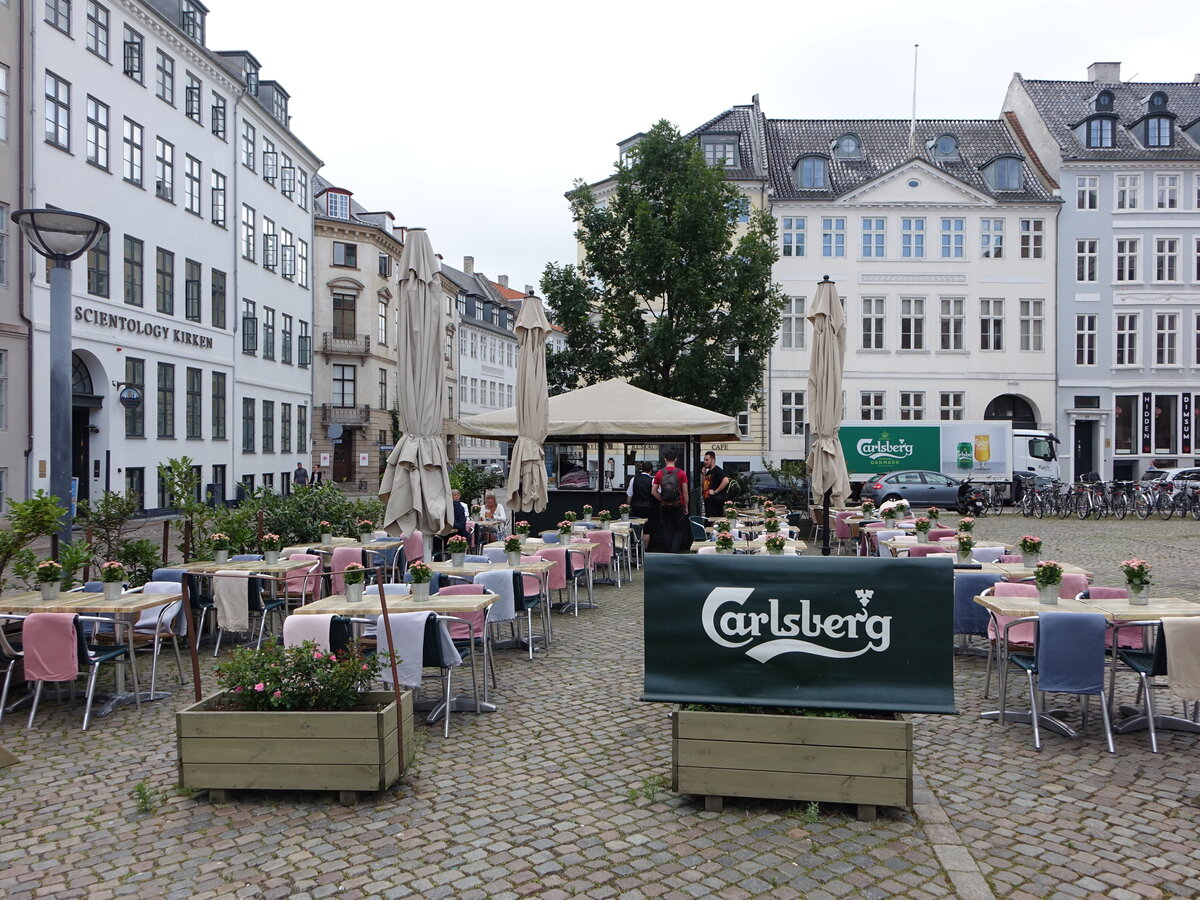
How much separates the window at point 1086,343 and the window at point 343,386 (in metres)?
35.1

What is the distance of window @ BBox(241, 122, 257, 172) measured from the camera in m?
33.0

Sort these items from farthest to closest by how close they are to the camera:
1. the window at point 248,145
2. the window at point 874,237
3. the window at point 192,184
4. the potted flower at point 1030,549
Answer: the window at point 874,237, the window at point 248,145, the window at point 192,184, the potted flower at point 1030,549

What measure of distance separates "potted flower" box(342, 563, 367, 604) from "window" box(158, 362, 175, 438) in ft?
75.9

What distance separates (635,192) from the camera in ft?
83.7

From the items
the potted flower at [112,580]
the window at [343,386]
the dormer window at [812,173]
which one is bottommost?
the potted flower at [112,580]

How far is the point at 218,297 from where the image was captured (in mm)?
31156

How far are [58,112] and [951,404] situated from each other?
1275 inches

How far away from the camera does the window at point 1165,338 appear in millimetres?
38219

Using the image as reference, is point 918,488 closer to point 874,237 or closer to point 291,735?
point 874,237

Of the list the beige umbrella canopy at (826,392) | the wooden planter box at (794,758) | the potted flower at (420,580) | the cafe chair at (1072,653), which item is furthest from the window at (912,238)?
the wooden planter box at (794,758)

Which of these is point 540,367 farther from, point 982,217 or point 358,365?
point 358,365

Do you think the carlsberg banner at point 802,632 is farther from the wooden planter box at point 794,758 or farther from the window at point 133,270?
the window at point 133,270

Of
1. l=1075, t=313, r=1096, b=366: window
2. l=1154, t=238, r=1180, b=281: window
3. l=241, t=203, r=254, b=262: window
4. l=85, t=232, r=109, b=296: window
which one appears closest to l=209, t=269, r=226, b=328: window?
l=241, t=203, r=254, b=262: window

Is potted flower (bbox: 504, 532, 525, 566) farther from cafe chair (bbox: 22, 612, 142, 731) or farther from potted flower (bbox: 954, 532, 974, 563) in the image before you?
potted flower (bbox: 954, 532, 974, 563)
